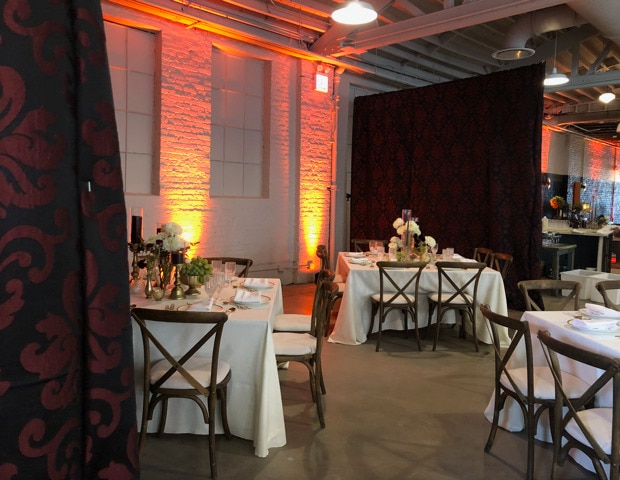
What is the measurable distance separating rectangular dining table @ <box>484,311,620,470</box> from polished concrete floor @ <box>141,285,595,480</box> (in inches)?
3.2

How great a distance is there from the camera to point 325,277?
12.6 ft

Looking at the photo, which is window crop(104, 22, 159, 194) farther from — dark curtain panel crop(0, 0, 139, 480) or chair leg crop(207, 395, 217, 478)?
dark curtain panel crop(0, 0, 139, 480)

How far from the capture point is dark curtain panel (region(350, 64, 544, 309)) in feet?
23.6

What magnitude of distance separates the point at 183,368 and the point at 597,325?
7.69ft

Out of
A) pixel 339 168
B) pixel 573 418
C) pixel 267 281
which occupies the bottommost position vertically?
pixel 573 418

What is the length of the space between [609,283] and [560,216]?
10231 millimetres

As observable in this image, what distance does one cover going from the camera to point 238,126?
7.97 m

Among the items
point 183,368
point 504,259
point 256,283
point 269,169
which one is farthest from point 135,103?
point 504,259

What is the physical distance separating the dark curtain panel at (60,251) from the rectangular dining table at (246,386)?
6.25 ft

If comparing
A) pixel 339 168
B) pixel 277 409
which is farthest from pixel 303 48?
pixel 277 409

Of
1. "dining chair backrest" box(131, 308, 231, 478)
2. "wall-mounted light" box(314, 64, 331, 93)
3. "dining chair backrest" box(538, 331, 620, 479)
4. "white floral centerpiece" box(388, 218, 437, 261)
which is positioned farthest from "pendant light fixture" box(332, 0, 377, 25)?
"wall-mounted light" box(314, 64, 331, 93)

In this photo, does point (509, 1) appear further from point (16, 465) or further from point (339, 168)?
point (16, 465)

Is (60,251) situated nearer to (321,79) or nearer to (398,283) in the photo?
(398,283)

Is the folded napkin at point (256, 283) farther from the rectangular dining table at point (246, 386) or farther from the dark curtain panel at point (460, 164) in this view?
the dark curtain panel at point (460, 164)
